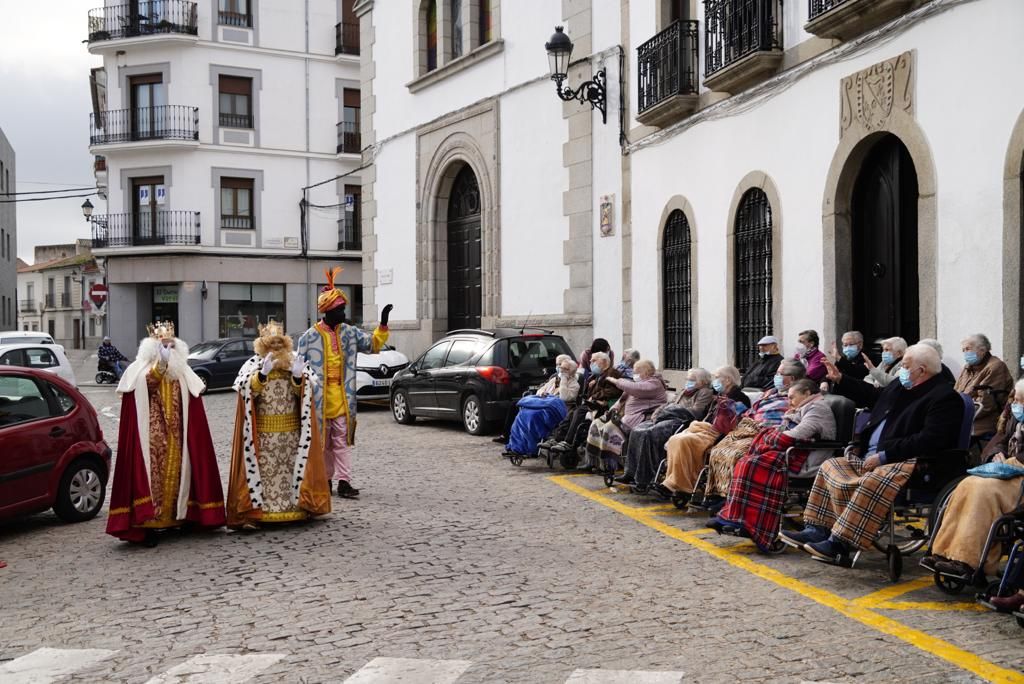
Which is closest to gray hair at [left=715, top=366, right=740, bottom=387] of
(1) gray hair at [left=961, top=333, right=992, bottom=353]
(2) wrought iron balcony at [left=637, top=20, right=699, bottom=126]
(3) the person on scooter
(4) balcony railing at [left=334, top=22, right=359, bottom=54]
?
(1) gray hair at [left=961, top=333, right=992, bottom=353]

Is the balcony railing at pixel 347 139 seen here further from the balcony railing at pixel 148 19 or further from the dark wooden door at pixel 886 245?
the dark wooden door at pixel 886 245

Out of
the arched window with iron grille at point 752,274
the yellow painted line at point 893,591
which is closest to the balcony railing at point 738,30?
the arched window with iron grille at point 752,274

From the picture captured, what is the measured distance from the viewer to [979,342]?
8641mm

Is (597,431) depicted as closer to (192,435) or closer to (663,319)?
(192,435)

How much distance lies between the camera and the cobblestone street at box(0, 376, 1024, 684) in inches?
195

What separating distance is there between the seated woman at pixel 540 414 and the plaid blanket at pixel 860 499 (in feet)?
17.5

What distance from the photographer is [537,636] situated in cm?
540

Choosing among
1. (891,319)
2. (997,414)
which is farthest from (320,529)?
(891,319)

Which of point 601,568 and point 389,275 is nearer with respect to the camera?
point 601,568

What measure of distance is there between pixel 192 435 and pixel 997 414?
6258 millimetres

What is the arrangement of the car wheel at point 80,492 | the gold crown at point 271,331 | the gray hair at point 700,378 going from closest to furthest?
the gold crown at point 271,331
the car wheel at point 80,492
the gray hair at point 700,378

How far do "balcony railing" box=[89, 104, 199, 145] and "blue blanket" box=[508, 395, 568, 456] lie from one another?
87.2 ft

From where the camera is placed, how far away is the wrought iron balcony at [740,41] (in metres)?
12.8

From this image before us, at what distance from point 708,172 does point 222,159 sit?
81.8 ft
